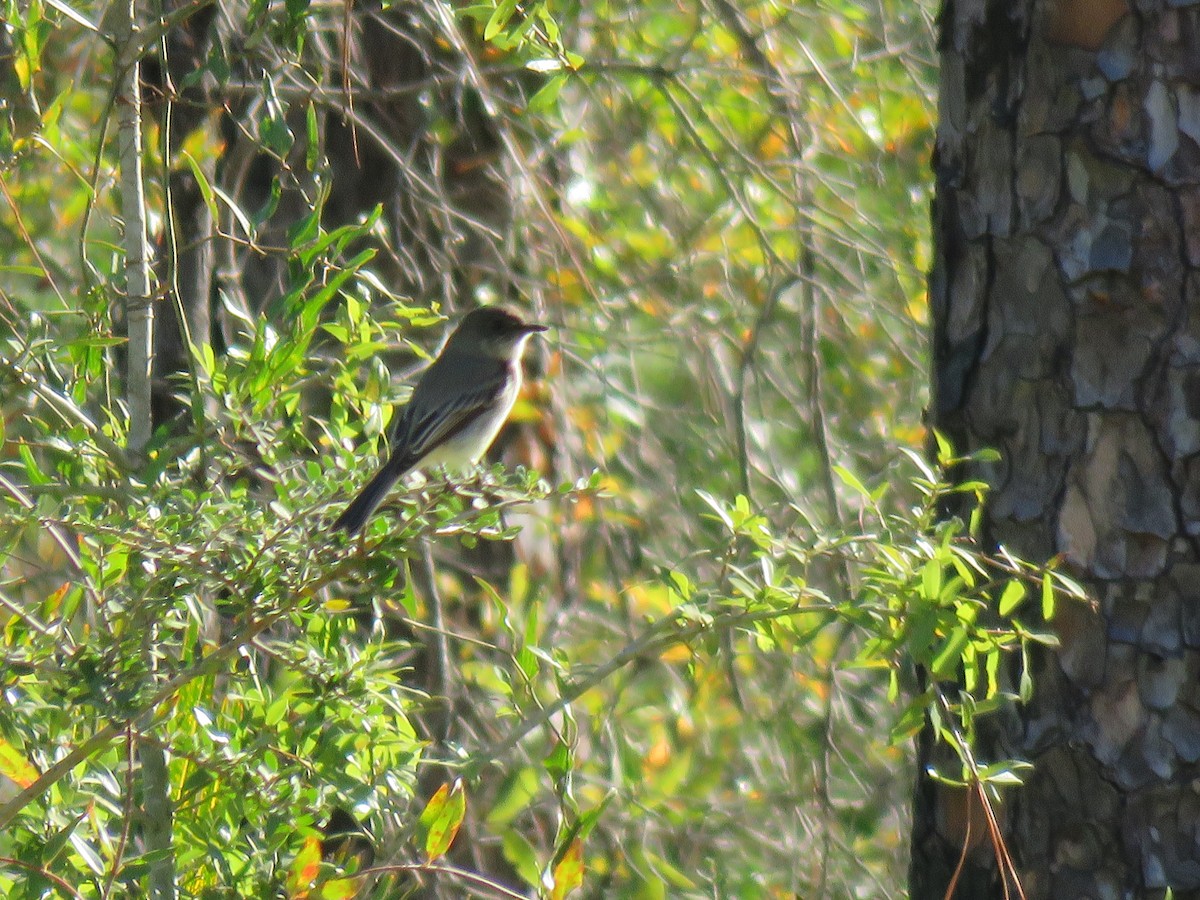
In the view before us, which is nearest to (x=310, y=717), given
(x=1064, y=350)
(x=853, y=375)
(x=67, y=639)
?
(x=67, y=639)

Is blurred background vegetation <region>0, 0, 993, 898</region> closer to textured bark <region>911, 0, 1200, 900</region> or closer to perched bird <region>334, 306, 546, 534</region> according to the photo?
perched bird <region>334, 306, 546, 534</region>

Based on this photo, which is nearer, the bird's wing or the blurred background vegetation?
the blurred background vegetation

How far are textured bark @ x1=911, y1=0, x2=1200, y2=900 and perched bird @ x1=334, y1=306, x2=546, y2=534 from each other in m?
2.48

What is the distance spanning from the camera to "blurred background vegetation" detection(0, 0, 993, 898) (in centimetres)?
231

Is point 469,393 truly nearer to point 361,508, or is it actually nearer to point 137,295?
point 361,508

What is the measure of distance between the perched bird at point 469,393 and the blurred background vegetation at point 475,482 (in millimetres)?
147

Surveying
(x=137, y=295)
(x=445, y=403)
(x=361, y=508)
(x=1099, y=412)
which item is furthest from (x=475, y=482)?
(x=445, y=403)

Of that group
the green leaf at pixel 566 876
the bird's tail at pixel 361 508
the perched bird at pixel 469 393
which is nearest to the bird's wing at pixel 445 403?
the perched bird at pixel 469 393

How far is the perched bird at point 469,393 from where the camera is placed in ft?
16.9

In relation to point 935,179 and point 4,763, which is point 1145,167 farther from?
point 4,763

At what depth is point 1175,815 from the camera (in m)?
2.57

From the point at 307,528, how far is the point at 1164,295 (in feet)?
5.13

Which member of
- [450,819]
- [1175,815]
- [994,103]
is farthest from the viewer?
[994,103]

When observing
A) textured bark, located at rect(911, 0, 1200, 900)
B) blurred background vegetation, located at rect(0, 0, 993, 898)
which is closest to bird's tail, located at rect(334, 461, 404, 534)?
blurred background vegetation, located at rect(0, 0, 993, 898)
